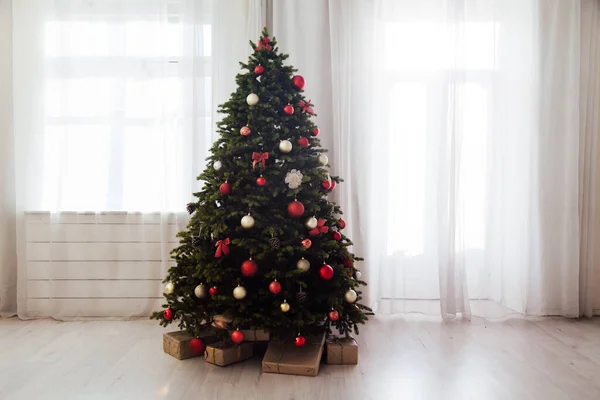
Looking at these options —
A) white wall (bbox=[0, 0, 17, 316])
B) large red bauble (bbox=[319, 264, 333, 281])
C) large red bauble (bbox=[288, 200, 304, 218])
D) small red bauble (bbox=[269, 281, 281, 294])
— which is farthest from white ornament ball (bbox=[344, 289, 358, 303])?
white wall (bbox=[0, 0, 17, 316])

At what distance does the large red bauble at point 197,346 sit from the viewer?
8.36 ft

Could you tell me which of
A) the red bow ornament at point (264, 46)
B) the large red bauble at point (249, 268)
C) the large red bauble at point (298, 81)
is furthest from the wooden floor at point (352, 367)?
the red bow ornament at point (264, 46)

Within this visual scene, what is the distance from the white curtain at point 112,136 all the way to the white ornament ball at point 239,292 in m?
1.11

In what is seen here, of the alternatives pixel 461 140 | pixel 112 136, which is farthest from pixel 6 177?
pixel 461 140

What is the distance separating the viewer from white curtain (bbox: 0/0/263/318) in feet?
11.0

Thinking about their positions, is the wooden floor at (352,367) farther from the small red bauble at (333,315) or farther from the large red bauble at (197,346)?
the small red bauble at (333,315)

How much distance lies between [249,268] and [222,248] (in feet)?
0.54

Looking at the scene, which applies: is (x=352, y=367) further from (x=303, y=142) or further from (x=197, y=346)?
(x=303, y=142)

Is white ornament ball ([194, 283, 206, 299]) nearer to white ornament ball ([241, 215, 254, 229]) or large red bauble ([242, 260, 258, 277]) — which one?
large red bauble ([242, 260, 258, 277])

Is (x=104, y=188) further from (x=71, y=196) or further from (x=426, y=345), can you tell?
(x=426, y=345)

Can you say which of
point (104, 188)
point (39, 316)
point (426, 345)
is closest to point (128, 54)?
point (104, 188)

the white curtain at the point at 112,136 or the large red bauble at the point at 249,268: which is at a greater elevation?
the white curtain at the point at 112,136

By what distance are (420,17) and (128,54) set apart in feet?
6.39

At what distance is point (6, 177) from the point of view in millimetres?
3416
